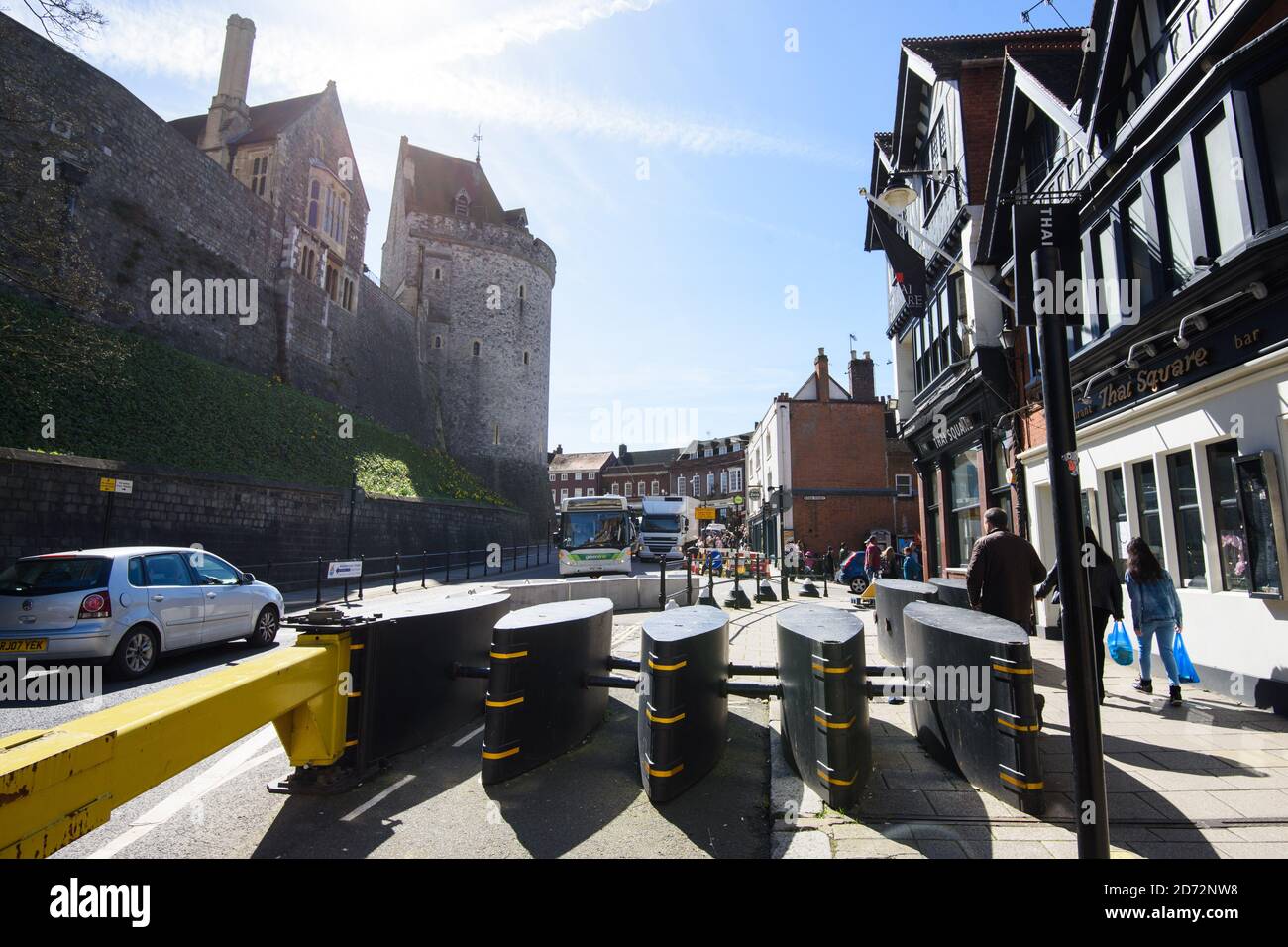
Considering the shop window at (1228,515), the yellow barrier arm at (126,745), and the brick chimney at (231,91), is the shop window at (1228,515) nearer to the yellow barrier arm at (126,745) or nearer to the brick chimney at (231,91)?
the yellow barrier arm at (126,745)

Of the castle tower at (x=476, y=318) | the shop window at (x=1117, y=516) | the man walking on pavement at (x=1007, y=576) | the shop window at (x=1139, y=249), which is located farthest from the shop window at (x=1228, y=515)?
the castle tower at (x=476, y=318)

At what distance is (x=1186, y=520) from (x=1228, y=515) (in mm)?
832

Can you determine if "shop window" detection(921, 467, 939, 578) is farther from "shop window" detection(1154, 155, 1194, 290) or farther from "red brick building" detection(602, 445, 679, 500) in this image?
"red brick building" detection(602, 445, 679, 500)

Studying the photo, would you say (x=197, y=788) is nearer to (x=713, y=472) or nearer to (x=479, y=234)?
(x=479, y=234)

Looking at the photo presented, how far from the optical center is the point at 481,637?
5496mm

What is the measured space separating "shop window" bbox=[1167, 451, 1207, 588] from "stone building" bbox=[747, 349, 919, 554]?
24.6 meters

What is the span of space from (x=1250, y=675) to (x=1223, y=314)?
12.1 feet

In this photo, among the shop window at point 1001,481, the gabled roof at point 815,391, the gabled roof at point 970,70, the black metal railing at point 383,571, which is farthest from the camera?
the gabled roof at point 815,391

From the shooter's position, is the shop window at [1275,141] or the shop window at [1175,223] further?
the shop window at [1175,223]

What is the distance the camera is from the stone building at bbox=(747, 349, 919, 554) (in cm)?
3334

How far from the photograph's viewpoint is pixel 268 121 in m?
29.3

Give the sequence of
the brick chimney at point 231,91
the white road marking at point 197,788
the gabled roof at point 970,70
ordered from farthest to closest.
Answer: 1. the brick chimney at point 231,91
2. the gabled roof at point 970,70
3. the white road marking at point 197,788

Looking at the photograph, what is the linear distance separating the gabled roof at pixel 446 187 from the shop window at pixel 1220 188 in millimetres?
45314

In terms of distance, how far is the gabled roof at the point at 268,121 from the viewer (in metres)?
27.4
